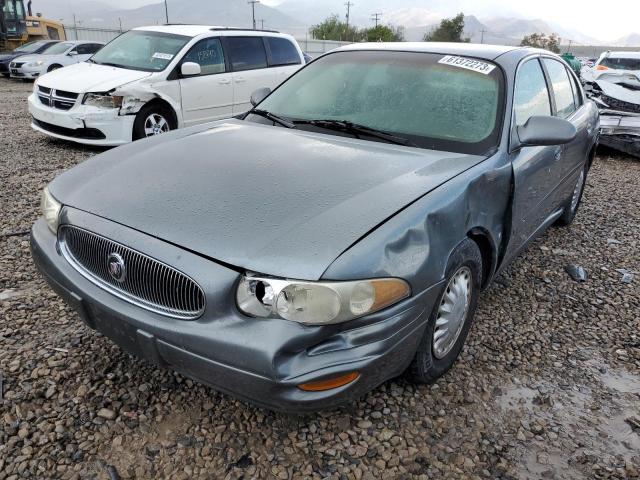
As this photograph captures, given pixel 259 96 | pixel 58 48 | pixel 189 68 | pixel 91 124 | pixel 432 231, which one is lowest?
pixel 58 48

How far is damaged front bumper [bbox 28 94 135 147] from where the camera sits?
21.1ft

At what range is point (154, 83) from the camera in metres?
6.72

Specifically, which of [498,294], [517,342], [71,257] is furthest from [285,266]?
[498,294]

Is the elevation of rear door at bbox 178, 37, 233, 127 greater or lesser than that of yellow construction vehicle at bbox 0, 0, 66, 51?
greater

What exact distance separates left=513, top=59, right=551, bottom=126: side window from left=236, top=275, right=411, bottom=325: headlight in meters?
1.67

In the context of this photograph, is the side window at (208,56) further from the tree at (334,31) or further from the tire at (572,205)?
the tree at (334,31)

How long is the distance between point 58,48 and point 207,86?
13.0m

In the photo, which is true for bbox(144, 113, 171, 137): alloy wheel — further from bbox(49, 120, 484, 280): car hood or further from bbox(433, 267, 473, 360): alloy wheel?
bbox(433, 267, 473, 360): alloy wheel

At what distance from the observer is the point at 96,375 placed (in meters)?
2.47

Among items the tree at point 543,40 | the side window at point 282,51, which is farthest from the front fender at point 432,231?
the tree at point 543,40

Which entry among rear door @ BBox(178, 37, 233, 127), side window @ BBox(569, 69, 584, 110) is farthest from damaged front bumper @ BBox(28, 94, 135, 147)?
side window @ BBox(569, 69, 584, 110)

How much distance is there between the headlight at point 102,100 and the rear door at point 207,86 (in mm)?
902

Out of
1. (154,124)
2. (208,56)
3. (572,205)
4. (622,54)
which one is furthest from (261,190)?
(622,54)

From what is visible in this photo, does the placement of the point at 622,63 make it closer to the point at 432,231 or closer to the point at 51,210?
the point at 432,231
